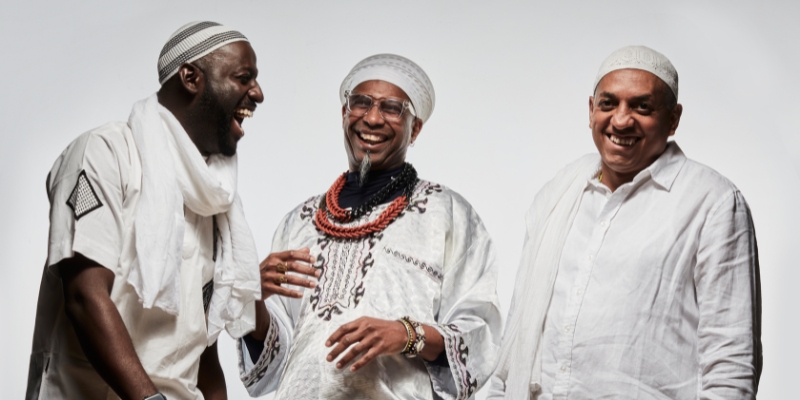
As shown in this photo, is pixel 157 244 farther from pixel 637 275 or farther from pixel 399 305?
pixel 637 275

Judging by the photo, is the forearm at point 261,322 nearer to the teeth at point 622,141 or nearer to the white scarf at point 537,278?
the white scarf at point 537,278

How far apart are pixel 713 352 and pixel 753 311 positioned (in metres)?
0.15

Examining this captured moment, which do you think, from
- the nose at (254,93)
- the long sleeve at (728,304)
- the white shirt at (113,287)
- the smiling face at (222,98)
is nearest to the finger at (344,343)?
the white shirt at (113,287)

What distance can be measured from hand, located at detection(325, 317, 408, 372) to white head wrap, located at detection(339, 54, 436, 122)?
0.85m

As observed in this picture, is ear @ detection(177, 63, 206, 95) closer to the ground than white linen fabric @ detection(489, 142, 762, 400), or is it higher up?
higher up

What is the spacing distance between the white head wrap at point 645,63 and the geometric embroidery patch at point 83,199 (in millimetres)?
1428

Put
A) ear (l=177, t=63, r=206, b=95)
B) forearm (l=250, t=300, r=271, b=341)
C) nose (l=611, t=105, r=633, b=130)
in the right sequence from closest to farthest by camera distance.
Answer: nose (l=611, t=105, r=633, b=130) → ear (l=177, t=63, r=206, b=95) → forearm (l=250, t=300, r=271, b=341)

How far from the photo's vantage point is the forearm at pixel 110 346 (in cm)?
237

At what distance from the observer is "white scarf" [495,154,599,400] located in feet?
9.10

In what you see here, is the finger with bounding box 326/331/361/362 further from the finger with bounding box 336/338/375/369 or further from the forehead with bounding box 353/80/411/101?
the forehead with bounding box 353/80/411/101

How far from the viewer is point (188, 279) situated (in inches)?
107

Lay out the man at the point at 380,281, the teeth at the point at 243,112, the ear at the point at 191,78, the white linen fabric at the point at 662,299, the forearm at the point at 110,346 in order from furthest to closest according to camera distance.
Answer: the man at the point at 380,281, the teeth at the point at 243,112, the ear at the point at 191,78, the white linen fabric at the point at 662,299, the forearm at the point at 110,346

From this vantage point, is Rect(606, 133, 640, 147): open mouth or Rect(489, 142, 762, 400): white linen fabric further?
Rect(606, 133, 640, 147): open mouth

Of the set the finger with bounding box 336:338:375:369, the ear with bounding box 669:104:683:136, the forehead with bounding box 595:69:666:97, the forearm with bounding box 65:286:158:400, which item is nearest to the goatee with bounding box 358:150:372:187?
the finger with bounding box 336:338:375:369
